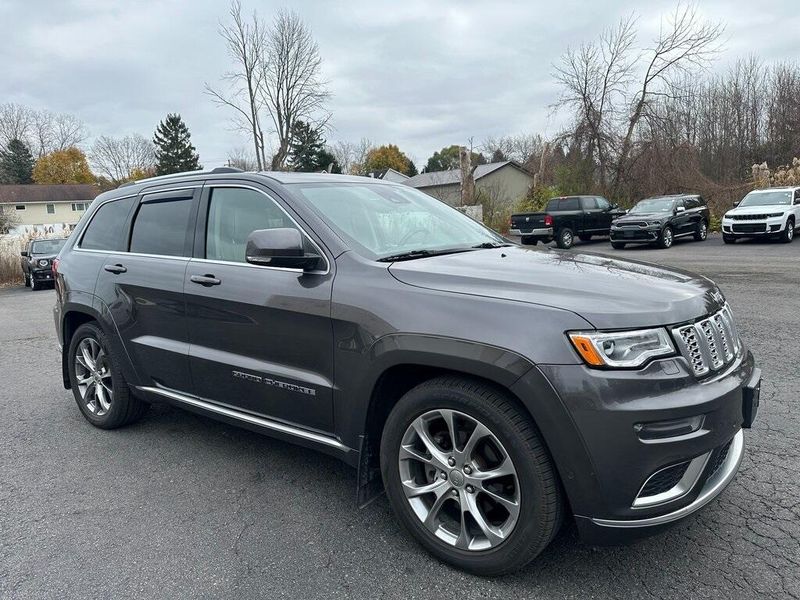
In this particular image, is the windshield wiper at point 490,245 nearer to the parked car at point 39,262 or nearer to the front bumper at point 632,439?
the front bumper at point 632,439

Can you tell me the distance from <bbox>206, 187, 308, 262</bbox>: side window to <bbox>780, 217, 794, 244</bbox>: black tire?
62.3ft

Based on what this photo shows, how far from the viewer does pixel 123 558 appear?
2680 mm

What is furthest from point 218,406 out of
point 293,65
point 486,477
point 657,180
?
point 293,65

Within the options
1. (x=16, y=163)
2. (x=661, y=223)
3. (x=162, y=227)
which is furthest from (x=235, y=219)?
(x=16, y=163)

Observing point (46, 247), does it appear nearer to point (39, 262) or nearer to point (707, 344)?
point (39, 262)

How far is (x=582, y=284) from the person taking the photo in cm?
242

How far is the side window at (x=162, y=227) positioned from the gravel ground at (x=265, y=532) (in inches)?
55.6

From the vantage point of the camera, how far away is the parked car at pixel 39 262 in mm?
18625

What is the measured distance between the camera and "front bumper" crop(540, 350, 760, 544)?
6.74 ft

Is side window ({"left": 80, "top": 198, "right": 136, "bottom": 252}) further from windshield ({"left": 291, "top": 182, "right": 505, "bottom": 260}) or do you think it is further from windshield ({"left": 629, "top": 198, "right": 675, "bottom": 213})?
windshield ({"left": 629, "top": 198, "right": 675, "bottom": 213})

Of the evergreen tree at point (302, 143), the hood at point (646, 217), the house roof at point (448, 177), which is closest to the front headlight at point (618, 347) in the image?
the hood at point (646, 217)

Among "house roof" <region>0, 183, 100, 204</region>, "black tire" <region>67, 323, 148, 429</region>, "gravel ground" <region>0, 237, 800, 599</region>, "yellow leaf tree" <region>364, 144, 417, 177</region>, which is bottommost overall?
"gravel ground" <region>0, 237, 800, 599</region>

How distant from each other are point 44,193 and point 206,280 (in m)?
73.9

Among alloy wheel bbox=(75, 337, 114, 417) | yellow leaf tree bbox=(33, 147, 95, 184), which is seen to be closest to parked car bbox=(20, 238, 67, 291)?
alloy wheel bbox=(75, 337, 114, 417)
